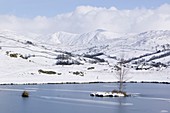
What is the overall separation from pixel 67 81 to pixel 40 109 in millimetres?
63254

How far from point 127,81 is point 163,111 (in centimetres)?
7415

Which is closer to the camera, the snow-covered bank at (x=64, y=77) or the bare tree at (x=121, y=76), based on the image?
the bare tree at (x=121, y=76)

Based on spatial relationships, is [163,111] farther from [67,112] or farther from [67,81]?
[67,81]

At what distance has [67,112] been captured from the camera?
46.9 meters

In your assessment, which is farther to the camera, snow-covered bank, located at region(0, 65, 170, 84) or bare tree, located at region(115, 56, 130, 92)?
snow-covered bank, located at region(0, 65, 170, 84)

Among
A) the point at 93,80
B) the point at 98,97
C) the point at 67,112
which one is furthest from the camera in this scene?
the point at 93,80

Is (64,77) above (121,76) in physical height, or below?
below

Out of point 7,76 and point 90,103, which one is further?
point 7,76

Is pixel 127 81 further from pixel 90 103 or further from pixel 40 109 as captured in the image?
pixel 40 109

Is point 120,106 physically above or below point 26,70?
below

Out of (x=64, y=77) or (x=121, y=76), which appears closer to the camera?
(x=64, y=77)

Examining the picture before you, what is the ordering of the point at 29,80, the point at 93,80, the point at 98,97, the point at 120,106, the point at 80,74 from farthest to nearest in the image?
the point at 80,74 → the point at 93,80 → the point at 29,80 → the point at 98,97 → the point at 120,106

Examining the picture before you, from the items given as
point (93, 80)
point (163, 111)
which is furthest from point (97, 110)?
point (93, 80)

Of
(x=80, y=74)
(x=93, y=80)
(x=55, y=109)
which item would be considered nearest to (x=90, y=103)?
(x=55, y=109)
